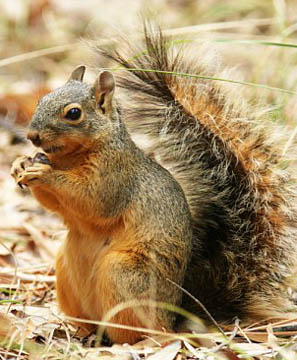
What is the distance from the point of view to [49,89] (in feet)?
14.7

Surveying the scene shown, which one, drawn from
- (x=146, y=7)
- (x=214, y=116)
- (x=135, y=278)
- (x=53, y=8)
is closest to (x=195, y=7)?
(x=53, y=8)

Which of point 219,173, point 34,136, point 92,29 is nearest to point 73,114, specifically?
point 34,136

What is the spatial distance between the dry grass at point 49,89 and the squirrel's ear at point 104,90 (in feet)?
1.27

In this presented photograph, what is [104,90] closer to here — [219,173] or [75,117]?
[75,117]

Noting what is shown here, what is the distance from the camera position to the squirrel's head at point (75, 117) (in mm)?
2793

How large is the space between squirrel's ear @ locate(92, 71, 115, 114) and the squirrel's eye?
15 cm

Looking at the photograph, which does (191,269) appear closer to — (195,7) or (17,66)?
(17,66)

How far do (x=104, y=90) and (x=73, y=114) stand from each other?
0.76 feet

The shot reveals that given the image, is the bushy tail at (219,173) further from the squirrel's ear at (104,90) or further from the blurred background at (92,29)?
the blurred background at (92,29)

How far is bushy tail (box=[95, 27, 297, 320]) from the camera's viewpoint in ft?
10.0

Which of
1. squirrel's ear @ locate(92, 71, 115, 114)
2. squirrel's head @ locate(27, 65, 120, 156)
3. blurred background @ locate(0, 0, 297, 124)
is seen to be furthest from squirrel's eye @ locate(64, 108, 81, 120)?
blurred background @ locate(0, 0, 297, 124)

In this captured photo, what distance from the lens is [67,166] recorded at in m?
3.00

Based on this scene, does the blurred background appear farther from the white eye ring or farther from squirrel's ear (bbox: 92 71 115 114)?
the white eye ring

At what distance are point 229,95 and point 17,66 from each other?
3.76 metres
